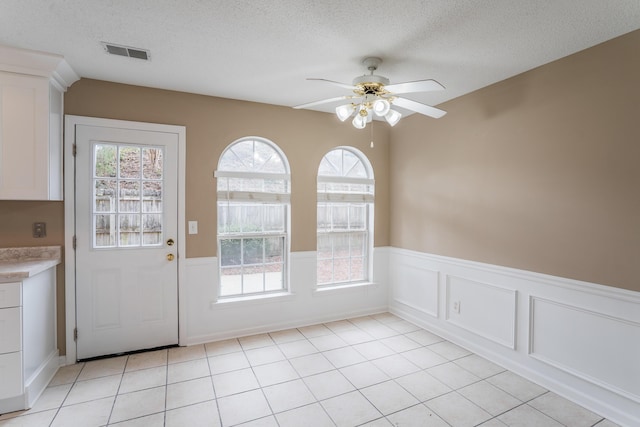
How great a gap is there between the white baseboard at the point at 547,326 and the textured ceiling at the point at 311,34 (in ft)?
5.72

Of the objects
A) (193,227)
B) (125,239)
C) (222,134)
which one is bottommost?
(125,239)

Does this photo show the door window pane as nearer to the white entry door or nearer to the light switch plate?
the white entry door

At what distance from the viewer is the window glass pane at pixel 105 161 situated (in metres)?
2.90

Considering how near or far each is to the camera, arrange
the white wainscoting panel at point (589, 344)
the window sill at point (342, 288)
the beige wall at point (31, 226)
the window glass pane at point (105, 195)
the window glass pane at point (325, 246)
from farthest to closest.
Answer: the window glass pane at point (325, 246)
the window sill at point (342, 288)
the window glass pane at point (105, 195)
the beige wall at point (31, 226)
the white wainscoting panel at point (589, 344)

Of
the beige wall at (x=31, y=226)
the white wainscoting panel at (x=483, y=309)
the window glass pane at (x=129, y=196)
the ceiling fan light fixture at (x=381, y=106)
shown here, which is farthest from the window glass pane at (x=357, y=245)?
the beige wall at (x=31, y=226)

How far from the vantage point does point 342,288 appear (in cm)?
396

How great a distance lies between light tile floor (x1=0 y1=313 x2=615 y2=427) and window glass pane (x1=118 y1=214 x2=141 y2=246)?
106 cm

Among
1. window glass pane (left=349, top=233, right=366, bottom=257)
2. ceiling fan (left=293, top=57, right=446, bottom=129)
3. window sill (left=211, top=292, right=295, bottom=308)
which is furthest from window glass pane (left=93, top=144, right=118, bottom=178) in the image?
window glass pane (left=349, top=233, right=366, bottom=257)

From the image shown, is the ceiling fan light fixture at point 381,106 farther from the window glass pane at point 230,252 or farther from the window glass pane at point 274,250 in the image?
the window glass pane at point 230,252

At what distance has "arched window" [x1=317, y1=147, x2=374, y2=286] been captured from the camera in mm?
3963

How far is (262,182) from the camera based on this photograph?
11.7 feet

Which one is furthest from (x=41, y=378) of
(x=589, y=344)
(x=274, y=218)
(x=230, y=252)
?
(x=589, y=344)

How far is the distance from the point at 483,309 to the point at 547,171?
1.37 meters

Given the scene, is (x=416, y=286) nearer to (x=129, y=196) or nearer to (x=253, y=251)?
(x=253, y=251)
